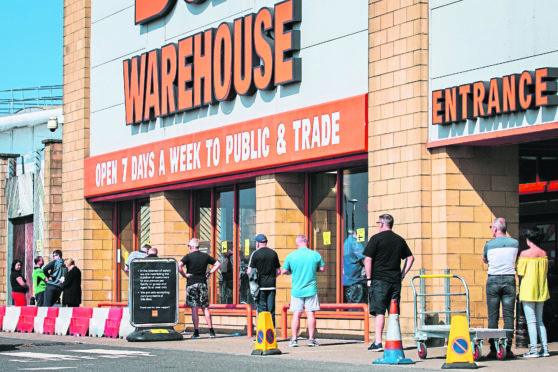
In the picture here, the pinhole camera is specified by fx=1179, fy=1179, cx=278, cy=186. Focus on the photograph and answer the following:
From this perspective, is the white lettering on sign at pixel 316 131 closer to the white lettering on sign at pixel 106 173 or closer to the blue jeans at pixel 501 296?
the blue jeans at pixel 501 296

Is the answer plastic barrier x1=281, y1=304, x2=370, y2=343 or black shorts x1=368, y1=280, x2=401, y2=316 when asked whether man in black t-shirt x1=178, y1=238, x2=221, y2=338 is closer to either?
plastic barrier x1=281, y1=304, x2=370, y2=343

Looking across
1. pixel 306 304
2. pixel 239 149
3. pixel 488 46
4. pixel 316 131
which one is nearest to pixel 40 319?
pixel 239 149

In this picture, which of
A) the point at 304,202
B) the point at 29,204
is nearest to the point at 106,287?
the point at 29,204

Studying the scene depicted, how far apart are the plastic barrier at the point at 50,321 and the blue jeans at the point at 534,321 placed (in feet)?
37.1

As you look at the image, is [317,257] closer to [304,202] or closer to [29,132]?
[304,202]

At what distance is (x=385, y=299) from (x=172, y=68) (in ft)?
34.6

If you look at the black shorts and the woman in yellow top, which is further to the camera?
the black shorts

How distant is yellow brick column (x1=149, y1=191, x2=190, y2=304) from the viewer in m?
25.0

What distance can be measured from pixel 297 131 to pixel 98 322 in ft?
16.8

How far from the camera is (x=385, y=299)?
1557 centimetres

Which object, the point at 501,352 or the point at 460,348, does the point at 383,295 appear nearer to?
the point at 501,352

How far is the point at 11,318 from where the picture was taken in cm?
2478

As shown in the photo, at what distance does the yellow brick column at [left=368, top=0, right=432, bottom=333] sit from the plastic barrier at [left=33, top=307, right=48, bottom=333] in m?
8.14

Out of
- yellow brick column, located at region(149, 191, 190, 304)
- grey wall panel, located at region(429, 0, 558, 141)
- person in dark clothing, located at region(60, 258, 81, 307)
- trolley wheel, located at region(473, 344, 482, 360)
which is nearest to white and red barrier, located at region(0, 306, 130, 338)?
person in dark clothing, located at region(60, 258, 81, 307)
